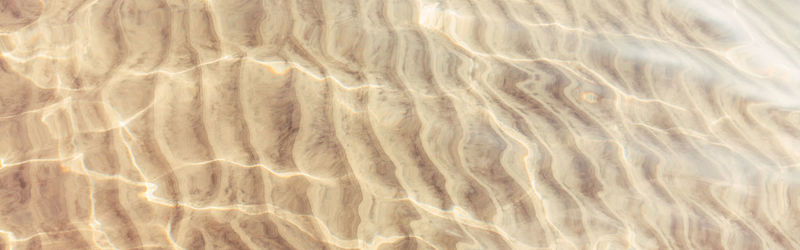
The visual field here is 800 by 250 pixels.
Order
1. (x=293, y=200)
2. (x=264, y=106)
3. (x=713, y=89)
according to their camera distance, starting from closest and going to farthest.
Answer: (x=293, y=200)
(x=264, y=106)
(x=713, y=89)

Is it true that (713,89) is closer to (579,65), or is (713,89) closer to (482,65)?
(579,65)

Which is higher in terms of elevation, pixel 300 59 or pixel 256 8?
pixel 256 8

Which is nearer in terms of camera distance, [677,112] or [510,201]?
[510,201]

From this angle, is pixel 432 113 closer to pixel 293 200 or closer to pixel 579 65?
pixel 293 200

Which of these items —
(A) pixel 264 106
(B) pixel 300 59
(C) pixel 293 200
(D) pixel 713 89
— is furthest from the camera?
(D) pixel 713 89

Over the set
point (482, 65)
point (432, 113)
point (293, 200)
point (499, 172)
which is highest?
point (482, 65)

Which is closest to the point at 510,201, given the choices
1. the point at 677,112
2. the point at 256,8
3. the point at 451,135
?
the point at 451,135

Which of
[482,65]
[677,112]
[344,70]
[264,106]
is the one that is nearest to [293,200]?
[264,106]
